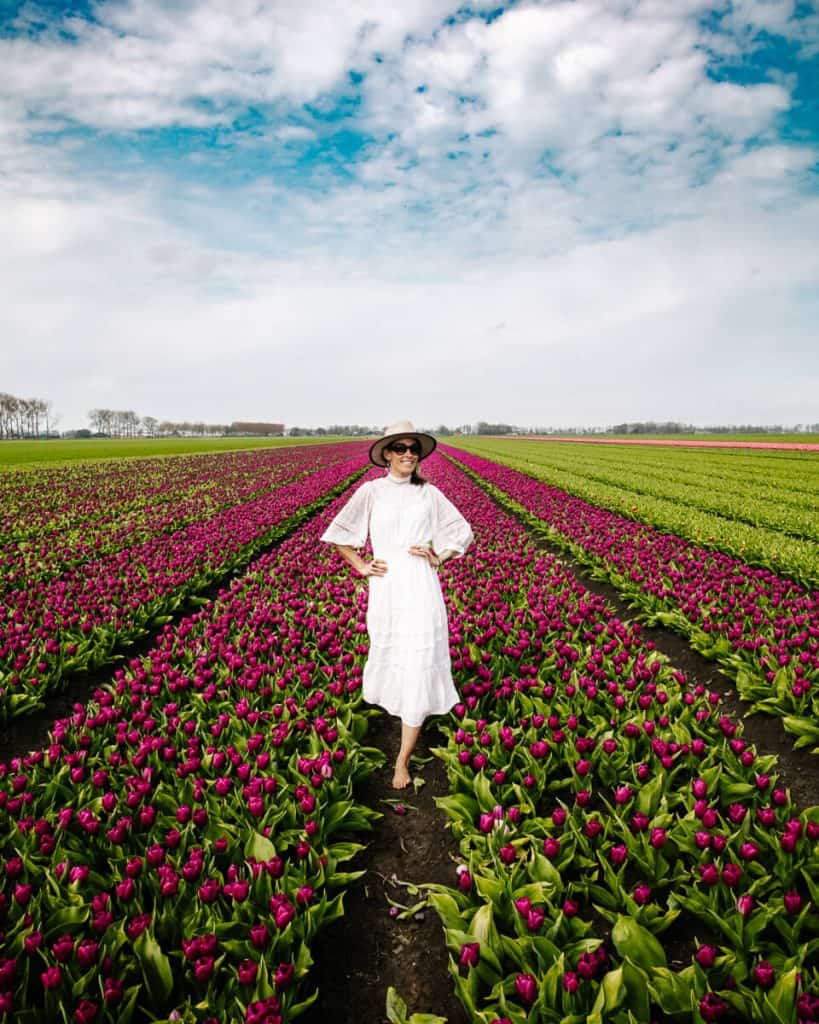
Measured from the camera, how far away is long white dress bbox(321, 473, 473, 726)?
3988 mm

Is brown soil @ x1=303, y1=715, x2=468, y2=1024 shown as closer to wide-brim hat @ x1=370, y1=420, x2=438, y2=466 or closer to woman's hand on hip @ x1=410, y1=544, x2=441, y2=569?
woman's hand on hip @ x1=410, y1=544, x2=441, y2=569

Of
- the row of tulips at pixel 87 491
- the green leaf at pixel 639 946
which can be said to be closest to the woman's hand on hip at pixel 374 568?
the green leaf at pixel 639 946

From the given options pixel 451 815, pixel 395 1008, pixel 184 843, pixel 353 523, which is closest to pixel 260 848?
pixel 184 843

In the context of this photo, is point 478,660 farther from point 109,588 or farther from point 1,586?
point 1,586

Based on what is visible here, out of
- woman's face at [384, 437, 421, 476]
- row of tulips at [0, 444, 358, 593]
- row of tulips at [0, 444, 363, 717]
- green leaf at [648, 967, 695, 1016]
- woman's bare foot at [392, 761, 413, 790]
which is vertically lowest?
woman's bare foot at [392, 761, 413, 790]

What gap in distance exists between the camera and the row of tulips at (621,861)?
2.36 m

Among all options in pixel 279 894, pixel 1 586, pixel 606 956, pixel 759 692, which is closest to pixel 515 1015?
pixel 606 956

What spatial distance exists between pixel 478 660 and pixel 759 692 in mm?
2972

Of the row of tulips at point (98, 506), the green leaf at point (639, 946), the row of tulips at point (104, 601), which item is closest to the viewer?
the green leaf at point (639, 946)

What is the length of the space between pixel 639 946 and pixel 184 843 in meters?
2.59

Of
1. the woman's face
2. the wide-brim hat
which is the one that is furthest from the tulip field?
the wide-brim hat

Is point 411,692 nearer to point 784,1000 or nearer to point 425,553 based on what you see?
point 425,553

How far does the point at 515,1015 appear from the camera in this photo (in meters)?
2.22

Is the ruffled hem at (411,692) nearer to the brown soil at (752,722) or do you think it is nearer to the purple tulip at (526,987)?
the purple tulip at (526,987)
